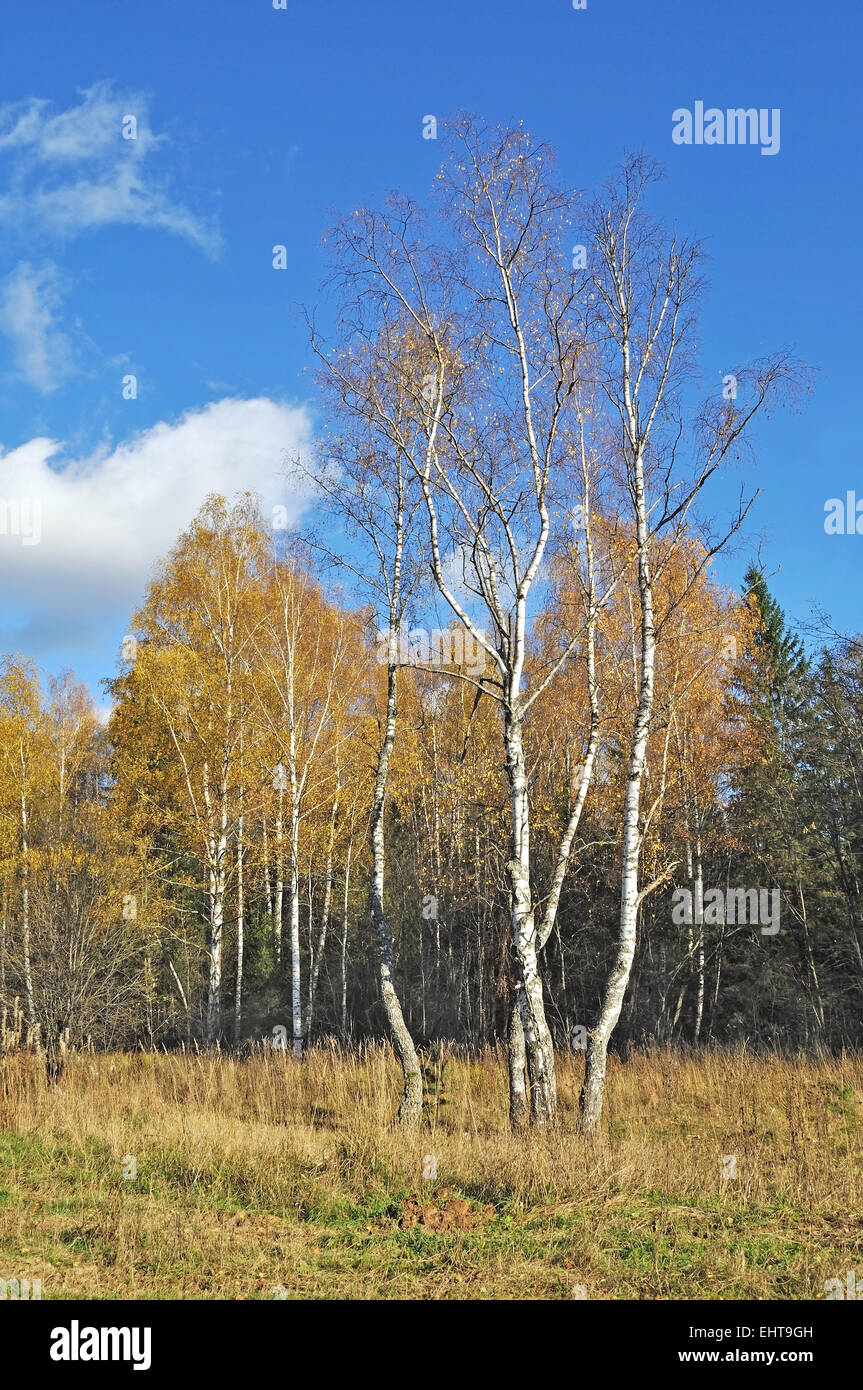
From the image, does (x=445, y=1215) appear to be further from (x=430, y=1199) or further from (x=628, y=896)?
(x=628, y=896)

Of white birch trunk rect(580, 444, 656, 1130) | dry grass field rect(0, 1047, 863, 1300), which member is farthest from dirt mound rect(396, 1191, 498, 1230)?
white birch trunk rect(580, 444, 656, 1130)

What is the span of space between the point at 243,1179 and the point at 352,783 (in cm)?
1369

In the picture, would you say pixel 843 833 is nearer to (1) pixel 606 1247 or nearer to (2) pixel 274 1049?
(2) pixel 274 1049

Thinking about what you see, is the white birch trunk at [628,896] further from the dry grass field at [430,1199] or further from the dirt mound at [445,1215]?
the dirt mound at [445,1215]

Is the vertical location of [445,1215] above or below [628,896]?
below

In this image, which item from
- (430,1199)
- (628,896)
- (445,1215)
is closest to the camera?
(445,1215)

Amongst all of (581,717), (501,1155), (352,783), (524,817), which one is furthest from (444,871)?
(501,1155)

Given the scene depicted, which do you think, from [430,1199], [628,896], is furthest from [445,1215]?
[628,896]

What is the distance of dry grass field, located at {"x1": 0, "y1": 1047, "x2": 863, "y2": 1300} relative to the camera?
5.09m

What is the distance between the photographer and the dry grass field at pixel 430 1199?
5.09 metres

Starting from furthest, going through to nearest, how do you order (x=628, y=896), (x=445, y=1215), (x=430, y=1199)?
(x=628, y=896)
(x=430, y=1199)
(x=445, y=1215)

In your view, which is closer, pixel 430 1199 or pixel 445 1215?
pixel 445 1215

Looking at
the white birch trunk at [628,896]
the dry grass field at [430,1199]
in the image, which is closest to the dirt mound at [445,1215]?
the dry grass field at [430,1199]

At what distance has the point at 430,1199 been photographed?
630 centimetres
